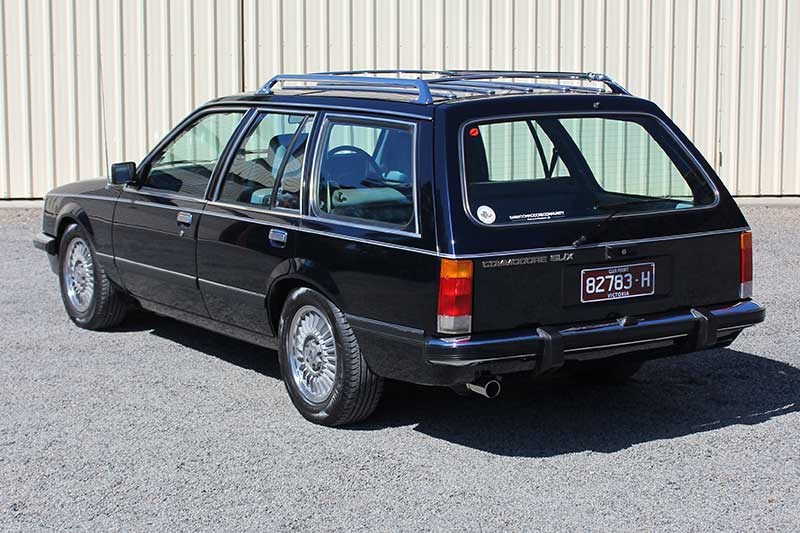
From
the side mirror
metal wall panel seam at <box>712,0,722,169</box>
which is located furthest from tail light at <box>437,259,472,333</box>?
metal wall panel seam at <box>712,0,722,169</box>

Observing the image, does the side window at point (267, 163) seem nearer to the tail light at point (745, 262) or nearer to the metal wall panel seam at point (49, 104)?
the tail light at point (745, 262)

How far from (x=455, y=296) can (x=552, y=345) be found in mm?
481

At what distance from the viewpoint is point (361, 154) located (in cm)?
623

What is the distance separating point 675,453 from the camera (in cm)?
574

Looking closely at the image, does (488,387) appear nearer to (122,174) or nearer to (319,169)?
(319,169)

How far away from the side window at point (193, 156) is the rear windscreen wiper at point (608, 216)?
7.15ft

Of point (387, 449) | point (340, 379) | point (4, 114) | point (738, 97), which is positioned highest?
point (738, 97)

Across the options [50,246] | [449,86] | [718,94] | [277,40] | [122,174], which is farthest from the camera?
[718,94]

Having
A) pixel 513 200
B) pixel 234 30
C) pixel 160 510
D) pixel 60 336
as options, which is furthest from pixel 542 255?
pixel 234 30

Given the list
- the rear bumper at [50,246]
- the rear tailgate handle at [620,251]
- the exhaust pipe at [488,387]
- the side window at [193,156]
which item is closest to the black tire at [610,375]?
the rear tailgate handle at [620,251]

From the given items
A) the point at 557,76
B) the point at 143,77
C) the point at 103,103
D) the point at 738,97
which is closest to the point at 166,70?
the point at 143,77

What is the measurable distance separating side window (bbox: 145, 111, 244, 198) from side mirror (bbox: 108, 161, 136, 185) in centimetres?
11

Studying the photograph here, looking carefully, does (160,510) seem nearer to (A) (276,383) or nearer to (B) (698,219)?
(A) (276,383)

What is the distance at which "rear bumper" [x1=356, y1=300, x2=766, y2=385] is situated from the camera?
17.8ft
